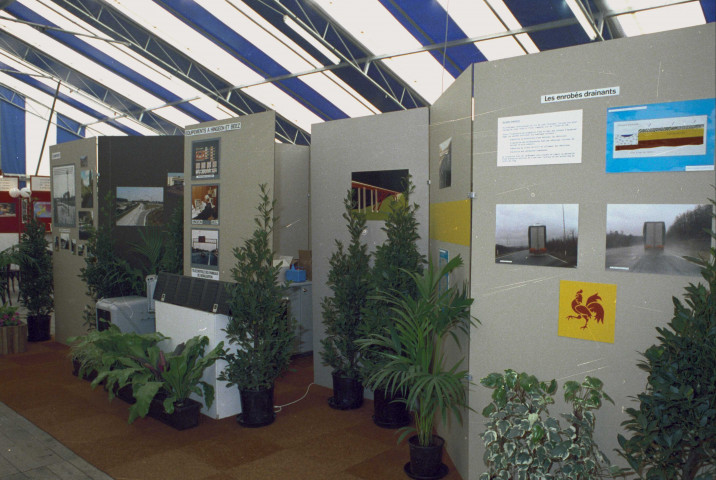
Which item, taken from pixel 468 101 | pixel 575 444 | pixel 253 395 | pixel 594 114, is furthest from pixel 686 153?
pixel 253 395

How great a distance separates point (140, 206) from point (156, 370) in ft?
8.14

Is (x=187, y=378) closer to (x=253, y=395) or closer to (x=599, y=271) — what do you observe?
(x=253, y=395)

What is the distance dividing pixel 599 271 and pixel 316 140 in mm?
3128

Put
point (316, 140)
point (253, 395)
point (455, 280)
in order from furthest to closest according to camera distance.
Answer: point (316, 140) < point (253, 395) < point (455, 280)

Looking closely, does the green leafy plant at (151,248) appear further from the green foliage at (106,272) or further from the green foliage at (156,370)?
the green foliage at (156,370)

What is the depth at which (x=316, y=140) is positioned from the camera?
5047mm

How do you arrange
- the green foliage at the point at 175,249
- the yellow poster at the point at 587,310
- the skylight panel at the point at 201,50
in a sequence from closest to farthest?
1. the yellow poster at the point at 587,310
2. the green foliage at the point at 175,249
3. the skylight panel at the point at 201,50

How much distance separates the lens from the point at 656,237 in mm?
2387

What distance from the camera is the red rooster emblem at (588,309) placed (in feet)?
8.40

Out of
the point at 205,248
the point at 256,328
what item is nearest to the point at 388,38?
the point at 205,248

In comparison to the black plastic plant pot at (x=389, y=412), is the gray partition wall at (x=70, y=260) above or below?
above

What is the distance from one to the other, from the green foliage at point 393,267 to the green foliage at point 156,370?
1127 mm

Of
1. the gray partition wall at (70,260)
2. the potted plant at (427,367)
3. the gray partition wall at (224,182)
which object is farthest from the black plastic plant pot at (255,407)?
the gray partition wall at (70,260)

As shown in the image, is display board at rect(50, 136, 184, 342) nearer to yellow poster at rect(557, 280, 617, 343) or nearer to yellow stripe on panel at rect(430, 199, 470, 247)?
yellow stripe on panel at rect(430, 199, 470, 247)
